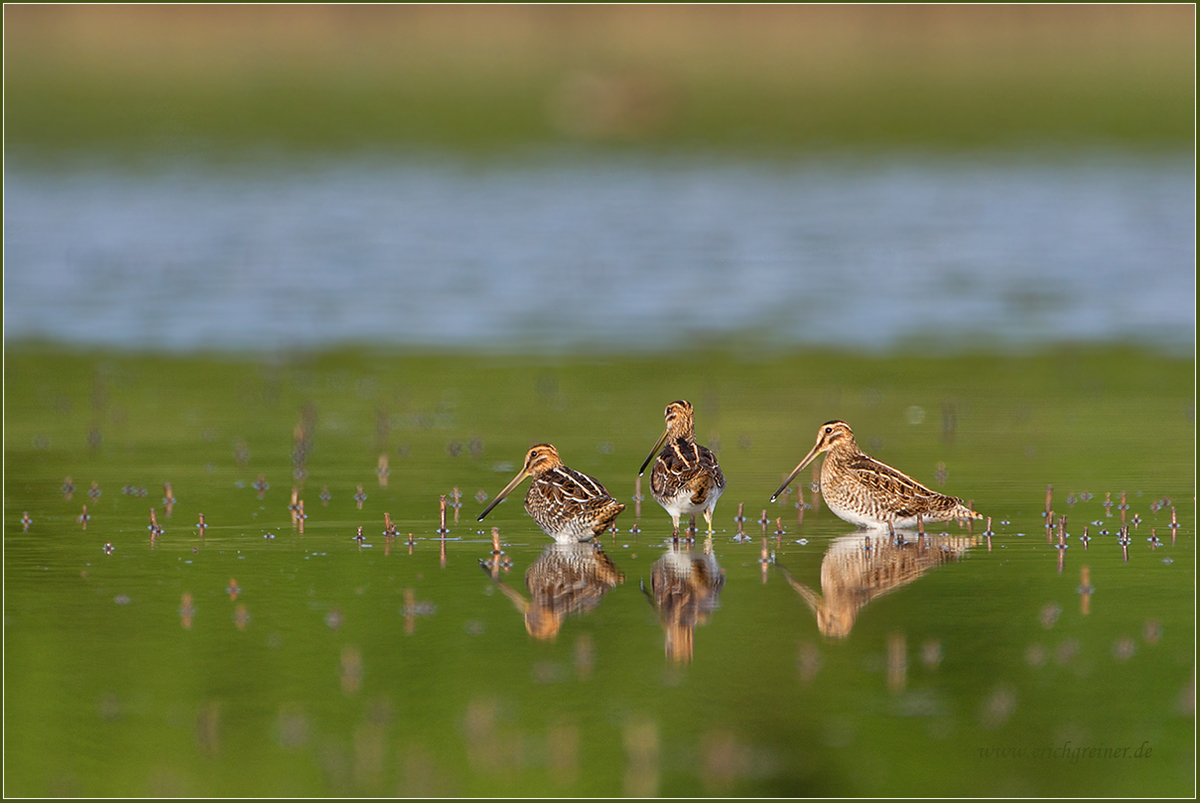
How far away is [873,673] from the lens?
8680 mm

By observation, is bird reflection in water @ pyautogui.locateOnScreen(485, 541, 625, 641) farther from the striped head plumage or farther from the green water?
the striped head plumage

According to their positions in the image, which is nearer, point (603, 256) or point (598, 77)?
point (603, 256)

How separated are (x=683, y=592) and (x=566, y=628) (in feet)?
3.12

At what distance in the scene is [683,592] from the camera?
33.2 ft

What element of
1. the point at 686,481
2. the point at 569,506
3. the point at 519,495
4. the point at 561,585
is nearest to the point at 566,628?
the point at 561,585

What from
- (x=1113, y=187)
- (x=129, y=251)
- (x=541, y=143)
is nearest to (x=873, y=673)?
(x=129, y=251)

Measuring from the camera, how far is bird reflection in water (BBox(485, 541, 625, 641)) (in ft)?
31.6

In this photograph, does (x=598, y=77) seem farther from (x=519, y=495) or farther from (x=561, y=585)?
(x=561, y=585)

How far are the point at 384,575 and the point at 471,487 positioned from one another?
2.74 meters

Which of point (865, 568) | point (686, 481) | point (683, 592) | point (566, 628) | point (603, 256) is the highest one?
point (603, 256)

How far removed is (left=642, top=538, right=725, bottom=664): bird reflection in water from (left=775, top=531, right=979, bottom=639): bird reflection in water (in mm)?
461

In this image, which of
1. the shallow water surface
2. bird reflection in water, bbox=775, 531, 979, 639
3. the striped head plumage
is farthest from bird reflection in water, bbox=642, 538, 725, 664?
the shallow water surface

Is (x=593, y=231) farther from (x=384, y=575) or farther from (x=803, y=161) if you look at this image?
(x=384, y=575)

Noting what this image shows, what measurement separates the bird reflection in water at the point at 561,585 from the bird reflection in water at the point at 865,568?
1.08 meters
